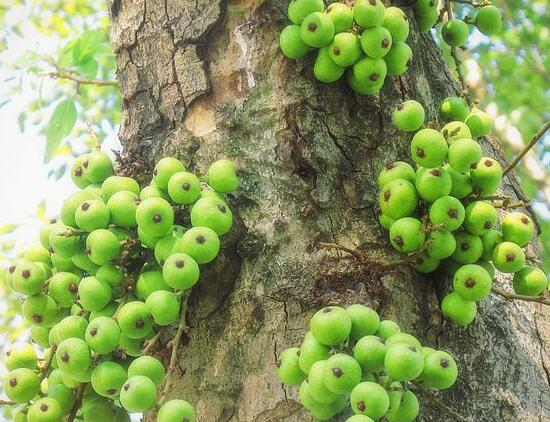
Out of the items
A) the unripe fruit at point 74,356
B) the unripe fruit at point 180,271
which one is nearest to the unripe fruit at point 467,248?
the unripe fruit at point 180,271

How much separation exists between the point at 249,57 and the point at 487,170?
0.93 m

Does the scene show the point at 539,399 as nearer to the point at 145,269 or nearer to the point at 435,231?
the point at 435,231

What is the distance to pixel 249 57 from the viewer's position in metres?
2.46

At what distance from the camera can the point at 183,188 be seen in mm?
2094

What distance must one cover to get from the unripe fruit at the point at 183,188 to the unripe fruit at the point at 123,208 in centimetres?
13

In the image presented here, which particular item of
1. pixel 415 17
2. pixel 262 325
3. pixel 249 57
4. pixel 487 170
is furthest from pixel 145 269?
pixel 415 17

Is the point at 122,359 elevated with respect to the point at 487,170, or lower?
lower

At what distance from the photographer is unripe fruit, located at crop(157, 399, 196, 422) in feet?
6.05

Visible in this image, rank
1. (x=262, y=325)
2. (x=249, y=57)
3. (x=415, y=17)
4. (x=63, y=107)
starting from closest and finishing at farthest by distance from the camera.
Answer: (x=262, y=325) → (x=249, y=57) → (x=415, y=17) → (x=63, y=107)

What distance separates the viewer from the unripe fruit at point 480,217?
2.14 m

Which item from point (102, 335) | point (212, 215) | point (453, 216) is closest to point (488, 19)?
point (453, 216)

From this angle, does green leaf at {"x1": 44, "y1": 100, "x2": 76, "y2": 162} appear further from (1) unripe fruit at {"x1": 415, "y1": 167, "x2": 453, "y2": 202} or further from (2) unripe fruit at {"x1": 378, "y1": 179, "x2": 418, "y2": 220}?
(1) unripe fruit at {"x1": 415, "y1": 167, "x2": 453, "y2": 202}

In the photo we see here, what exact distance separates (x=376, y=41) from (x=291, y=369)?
1.12 meters

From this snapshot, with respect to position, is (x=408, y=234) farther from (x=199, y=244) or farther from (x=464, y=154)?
(x=199, y=244)
